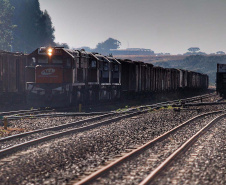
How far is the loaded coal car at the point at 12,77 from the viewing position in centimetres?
2411

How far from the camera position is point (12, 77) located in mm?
24953

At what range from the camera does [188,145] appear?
34.9ft

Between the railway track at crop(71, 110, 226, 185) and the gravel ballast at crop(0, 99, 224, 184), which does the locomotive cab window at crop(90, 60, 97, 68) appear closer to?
the gravel ballast at crop(0, 99, 224, 184)

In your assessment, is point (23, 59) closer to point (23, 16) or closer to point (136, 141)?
point (136, 141)

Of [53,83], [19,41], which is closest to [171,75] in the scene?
[53,83]

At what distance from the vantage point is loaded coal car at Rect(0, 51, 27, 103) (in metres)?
24.1

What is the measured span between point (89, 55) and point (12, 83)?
5.23 metres

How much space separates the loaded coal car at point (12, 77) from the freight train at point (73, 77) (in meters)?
0.24

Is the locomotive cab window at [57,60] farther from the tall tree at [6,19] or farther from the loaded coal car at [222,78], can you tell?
the tall tree at [6,19]

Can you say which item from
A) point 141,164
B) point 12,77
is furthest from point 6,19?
point 141,164

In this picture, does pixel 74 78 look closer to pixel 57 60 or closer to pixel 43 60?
pixel 57 60

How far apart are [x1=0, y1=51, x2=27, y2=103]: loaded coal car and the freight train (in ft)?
0.79

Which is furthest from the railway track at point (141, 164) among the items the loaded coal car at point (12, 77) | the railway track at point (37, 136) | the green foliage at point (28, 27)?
the green foliage at point (28, 27)

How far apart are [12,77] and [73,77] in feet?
13.8
